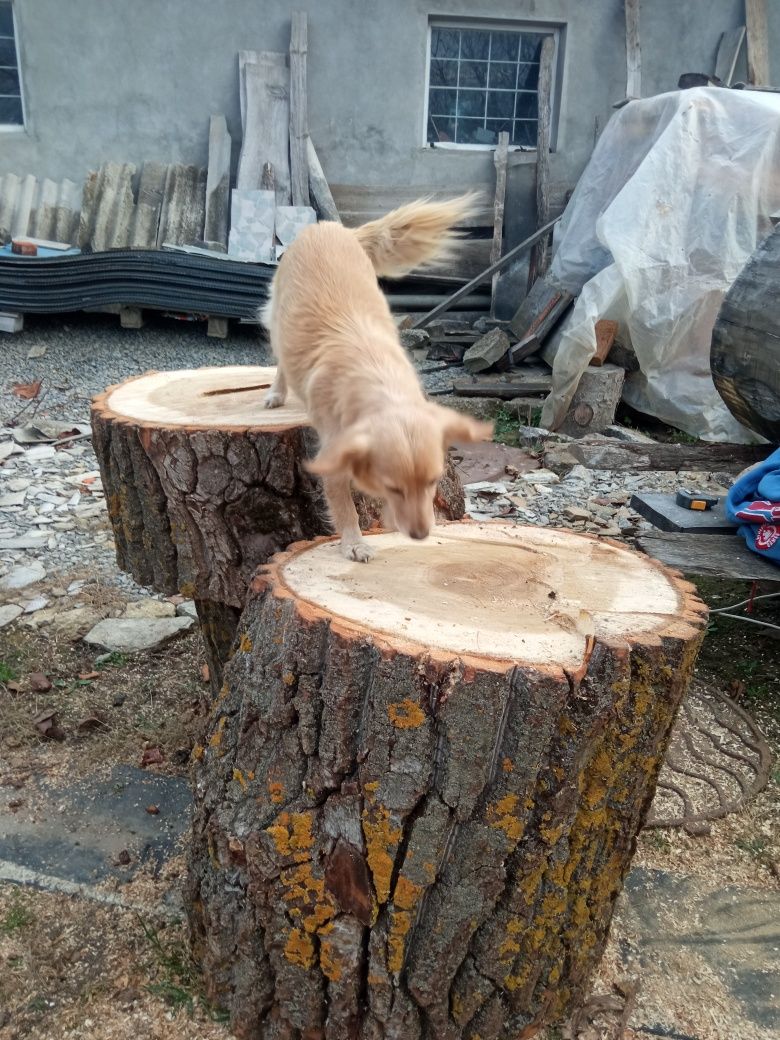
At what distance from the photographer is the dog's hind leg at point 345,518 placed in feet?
7.52

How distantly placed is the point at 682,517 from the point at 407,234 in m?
1.90

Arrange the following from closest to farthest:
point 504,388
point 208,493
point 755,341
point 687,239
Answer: point 208,493, point 755,341, point 687,239, point 504,388

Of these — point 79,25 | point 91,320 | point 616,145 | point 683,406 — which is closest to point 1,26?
point 79,25

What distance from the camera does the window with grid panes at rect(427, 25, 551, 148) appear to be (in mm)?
9398

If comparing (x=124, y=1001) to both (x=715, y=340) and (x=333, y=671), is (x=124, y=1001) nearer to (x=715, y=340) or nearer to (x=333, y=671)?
(x=333, y=671)

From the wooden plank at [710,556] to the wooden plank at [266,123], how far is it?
6.91 m

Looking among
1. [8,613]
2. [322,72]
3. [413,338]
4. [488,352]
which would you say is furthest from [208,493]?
[322,72]

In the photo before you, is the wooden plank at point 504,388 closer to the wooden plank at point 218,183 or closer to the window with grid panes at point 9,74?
the wooden plank at point 218,183

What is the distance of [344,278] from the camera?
3.02 meters

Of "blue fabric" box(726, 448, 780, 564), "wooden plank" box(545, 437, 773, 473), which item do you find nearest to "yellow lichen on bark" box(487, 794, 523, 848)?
"blue fabric" box(726, 448, 780, 564)

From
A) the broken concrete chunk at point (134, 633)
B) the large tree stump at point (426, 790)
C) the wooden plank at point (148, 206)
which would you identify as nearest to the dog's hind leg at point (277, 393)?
the large tree stump at point (426, 790)

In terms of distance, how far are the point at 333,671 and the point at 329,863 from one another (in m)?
0.48

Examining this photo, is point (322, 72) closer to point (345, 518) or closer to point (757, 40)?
point (757, 40)

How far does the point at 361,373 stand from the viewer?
2500 mm
